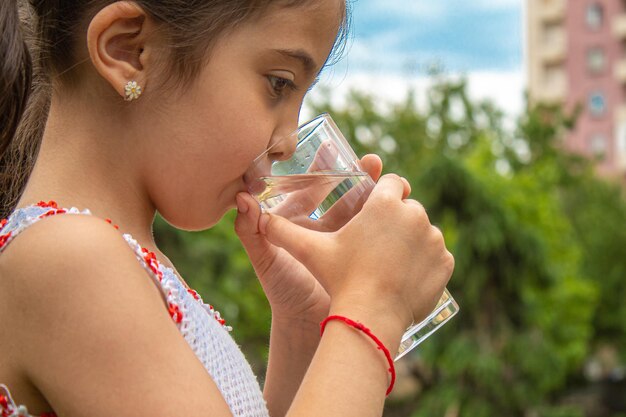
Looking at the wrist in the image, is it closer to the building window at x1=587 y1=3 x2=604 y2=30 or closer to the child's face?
the child's face

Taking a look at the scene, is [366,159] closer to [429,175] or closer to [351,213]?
[351,213]

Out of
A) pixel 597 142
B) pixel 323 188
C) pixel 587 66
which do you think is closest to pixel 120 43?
pixel 323 188

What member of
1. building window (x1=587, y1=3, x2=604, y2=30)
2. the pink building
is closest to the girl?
the pink building

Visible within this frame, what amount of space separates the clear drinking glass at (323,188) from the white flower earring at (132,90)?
10.7 inches

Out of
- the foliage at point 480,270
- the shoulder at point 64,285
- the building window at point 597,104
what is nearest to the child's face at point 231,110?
the shoulder at point 64,285

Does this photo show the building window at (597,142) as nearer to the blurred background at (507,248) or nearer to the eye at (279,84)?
the blurred background at (507,248)

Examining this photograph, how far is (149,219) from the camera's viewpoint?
141 cm

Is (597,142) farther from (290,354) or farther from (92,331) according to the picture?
(92,331)

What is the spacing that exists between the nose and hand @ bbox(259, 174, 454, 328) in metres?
0.12

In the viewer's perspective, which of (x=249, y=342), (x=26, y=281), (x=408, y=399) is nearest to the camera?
(x=26, y=281)

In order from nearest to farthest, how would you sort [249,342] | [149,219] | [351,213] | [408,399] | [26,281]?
[26,281] → [149,219] → [351,213] → [408,399] → [249,342]

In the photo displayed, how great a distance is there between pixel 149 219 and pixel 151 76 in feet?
0.71

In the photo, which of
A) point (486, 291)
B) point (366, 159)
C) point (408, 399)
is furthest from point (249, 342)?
point (366, 159)

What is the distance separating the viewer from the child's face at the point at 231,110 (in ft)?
4.34
